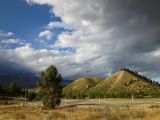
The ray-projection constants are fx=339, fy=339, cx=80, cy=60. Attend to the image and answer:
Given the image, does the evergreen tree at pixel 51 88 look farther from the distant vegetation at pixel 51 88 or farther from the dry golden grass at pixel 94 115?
the dry golden grass at pixel 94 115

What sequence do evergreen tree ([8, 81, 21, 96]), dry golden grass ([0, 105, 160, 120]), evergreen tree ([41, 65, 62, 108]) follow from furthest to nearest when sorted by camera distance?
1. evergreen tree ([8, 81, 21, 96])
2. evergreen tree ([41, 65, 62, 108])
3. dry golden grass ([0, 105, 160, 120])

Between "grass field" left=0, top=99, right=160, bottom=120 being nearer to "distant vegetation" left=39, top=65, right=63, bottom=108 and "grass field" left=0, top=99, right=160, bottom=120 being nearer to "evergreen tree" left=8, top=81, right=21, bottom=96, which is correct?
"distant vegetation" left=39, top=65, right=63, bottom=108

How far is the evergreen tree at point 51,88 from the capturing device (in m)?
59.5

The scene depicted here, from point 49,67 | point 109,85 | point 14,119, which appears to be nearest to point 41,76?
point 49,67

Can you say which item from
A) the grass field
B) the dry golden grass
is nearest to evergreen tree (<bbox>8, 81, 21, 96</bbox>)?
the grass field

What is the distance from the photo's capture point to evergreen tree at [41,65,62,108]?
59.5 meters

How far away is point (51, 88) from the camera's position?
195 ft

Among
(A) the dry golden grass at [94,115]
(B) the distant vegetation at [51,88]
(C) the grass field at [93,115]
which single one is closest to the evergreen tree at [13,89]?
(B) the distant vegetation at [51,88]

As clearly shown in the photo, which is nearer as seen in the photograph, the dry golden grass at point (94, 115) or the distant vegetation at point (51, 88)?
the dry golden grass at point (94, 115)

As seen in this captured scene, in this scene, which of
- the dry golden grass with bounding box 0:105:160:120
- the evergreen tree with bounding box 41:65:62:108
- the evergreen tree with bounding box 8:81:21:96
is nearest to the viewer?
the dry golden grass with bounding box 0:105:160:120

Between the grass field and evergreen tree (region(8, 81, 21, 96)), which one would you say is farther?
evergreen tree (region(8, 81, 21, 96))

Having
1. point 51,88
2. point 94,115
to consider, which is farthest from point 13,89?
point 94,115

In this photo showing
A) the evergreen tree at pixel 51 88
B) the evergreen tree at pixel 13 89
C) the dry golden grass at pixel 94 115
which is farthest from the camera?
the evergreen tree at pixel 13 89

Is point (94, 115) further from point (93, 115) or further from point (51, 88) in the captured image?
point (51, 88)
